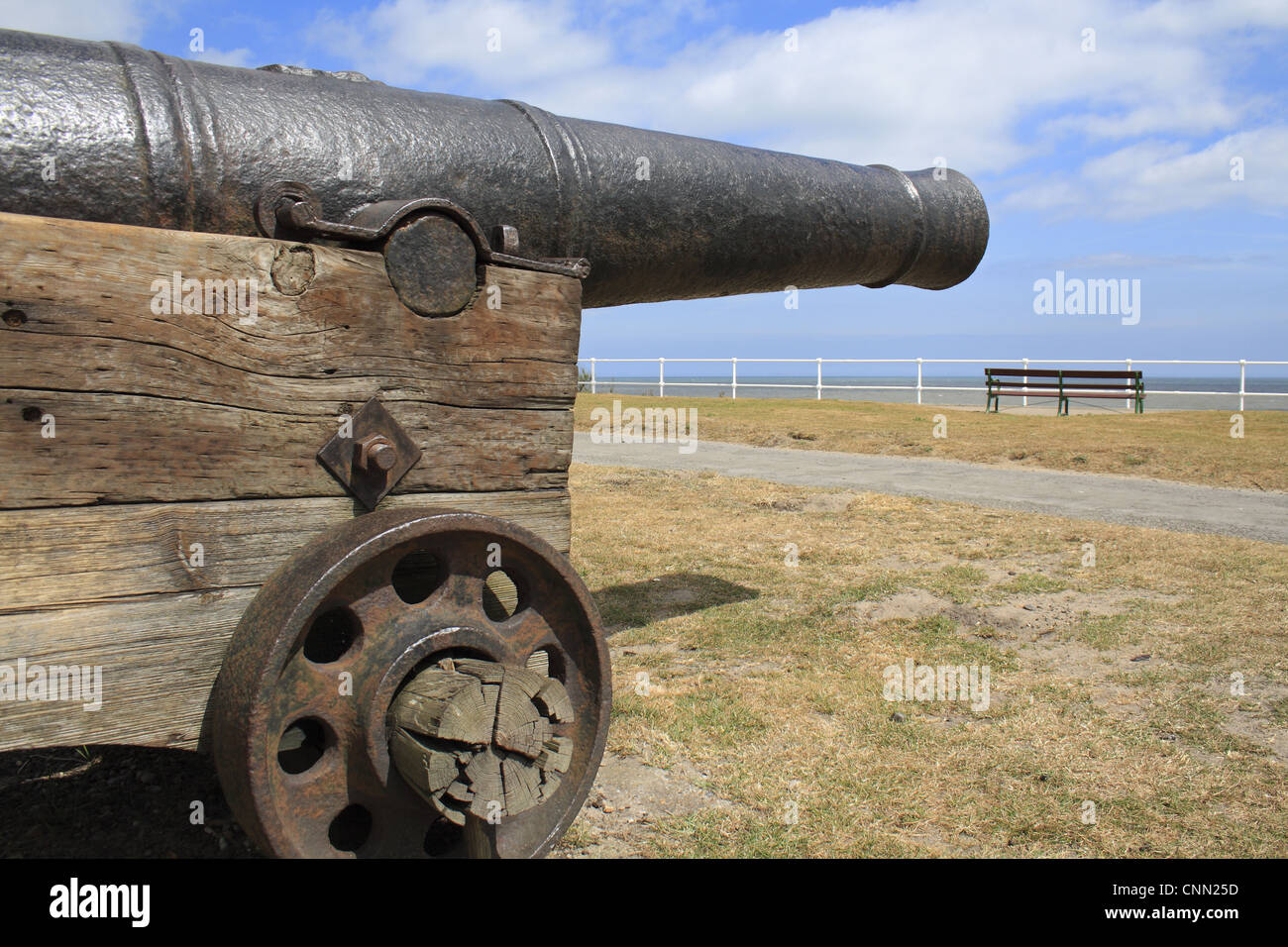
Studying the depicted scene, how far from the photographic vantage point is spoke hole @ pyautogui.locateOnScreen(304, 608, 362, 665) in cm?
230

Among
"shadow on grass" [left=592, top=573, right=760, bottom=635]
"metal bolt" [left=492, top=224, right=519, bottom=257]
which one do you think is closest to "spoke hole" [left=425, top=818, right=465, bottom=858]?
"metal bolt" [left=492, top=224, right=519, bottom=257]

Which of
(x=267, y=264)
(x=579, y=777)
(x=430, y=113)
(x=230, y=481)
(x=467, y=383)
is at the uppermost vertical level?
(x=430, y=113)

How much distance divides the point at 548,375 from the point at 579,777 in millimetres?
1004

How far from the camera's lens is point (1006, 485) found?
9258 millimetres

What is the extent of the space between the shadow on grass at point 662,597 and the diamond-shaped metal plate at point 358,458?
2.58 m

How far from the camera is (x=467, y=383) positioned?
95.0 inches

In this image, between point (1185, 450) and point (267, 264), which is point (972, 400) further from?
point (267, 264)

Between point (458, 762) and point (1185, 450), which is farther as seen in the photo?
point (1185, 450)

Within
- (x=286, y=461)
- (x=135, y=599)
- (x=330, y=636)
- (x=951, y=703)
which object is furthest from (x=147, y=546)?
(x=951, y=703)

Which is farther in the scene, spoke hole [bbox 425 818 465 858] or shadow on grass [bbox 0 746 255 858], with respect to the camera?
shadow on grass [bbox 0 746 255 858]

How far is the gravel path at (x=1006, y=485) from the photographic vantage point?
745 centimetres

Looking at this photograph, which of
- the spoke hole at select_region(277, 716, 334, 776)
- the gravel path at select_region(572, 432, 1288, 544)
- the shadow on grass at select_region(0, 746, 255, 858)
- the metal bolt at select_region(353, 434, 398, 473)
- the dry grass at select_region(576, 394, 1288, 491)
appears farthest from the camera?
the dry grass at select_region(576, 394, 1288, 491)

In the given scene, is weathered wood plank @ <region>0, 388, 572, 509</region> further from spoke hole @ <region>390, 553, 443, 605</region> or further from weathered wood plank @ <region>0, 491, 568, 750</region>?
spoke hole @ <region>390, 553, 443, 605</region>
